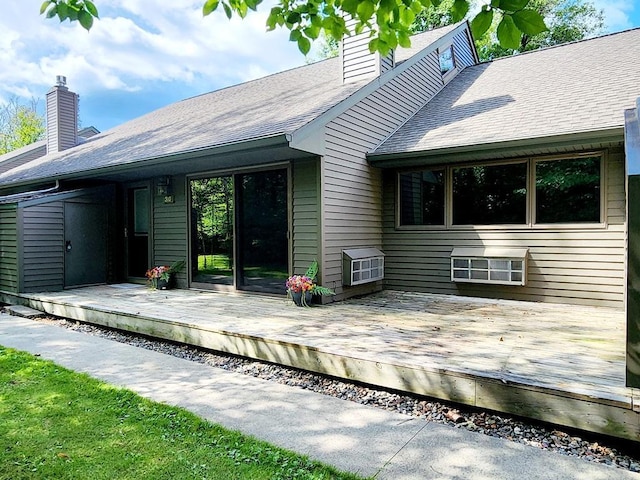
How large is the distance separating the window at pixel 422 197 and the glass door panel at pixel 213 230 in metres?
2.74

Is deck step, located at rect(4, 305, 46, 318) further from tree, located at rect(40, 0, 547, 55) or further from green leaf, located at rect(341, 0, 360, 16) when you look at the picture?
green leaf, located at rect(341, 0, 360, 16)

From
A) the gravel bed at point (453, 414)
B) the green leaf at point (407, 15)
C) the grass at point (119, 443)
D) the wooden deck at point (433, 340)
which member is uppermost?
the green leaf at point (407, 15)

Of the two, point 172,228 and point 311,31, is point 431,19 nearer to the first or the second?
point 172,228

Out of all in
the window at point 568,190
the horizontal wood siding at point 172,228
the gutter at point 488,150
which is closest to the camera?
the gutter at point 488,150

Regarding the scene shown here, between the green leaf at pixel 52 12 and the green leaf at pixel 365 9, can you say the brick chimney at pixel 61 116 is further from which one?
the green leaf at pixel 365 9

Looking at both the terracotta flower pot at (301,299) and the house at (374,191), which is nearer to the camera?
the house at (374,191)

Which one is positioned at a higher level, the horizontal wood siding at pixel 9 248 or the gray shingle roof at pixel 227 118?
the gray shingle roof at pixel 227 118

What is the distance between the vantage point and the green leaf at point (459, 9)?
6.26ft

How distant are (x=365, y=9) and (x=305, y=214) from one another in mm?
3751

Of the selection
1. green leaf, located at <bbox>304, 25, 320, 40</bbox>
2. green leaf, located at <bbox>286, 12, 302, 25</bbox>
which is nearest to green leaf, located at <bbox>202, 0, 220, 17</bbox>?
green leaf, located at <bbox>286, 12, 302, 25</bbox>

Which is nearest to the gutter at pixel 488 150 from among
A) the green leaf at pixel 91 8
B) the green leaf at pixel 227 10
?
the green leaf at pixel 227 10

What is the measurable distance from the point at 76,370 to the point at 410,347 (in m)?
2.82

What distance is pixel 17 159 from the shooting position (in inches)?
672

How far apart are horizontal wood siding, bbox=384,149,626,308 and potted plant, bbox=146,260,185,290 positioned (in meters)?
3.58
